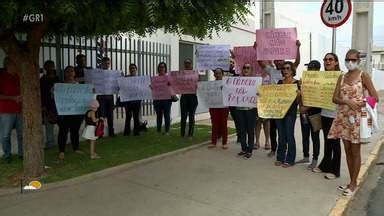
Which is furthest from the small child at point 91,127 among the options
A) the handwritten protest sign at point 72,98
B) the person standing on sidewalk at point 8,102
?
the person standing on sidewalk at point 8,102

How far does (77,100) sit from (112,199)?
2720mm

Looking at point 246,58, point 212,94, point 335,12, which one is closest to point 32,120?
point 212,94

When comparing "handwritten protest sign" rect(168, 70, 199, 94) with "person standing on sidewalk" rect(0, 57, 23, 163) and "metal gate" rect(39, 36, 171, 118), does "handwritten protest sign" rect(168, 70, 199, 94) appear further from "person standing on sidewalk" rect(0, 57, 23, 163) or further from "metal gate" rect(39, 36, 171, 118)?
"person standing on sidewalk" rect(0, 57, 23, 163)

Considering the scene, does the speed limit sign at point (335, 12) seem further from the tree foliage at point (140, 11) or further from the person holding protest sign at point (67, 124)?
the person holding protest sign at point (67, 124)

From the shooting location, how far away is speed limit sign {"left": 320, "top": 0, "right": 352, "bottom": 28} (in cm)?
793

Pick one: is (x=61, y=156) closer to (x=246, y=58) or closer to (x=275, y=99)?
(x=275, y=99)

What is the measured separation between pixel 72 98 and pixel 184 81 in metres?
2.80

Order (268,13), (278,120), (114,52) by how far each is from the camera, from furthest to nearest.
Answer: (268,13) < (114,52) < (278,120)

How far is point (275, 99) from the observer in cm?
761

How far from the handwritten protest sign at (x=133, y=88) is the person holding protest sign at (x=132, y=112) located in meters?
0.22

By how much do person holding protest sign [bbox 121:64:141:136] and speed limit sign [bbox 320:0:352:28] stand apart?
14.0 ft

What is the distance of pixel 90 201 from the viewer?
558cm

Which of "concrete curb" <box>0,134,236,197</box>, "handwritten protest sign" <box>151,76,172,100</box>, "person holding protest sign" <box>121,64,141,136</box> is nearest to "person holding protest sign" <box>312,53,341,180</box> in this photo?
"concrete curb" <box>0,134,236,197</box>

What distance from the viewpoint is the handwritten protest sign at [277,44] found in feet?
26.6
